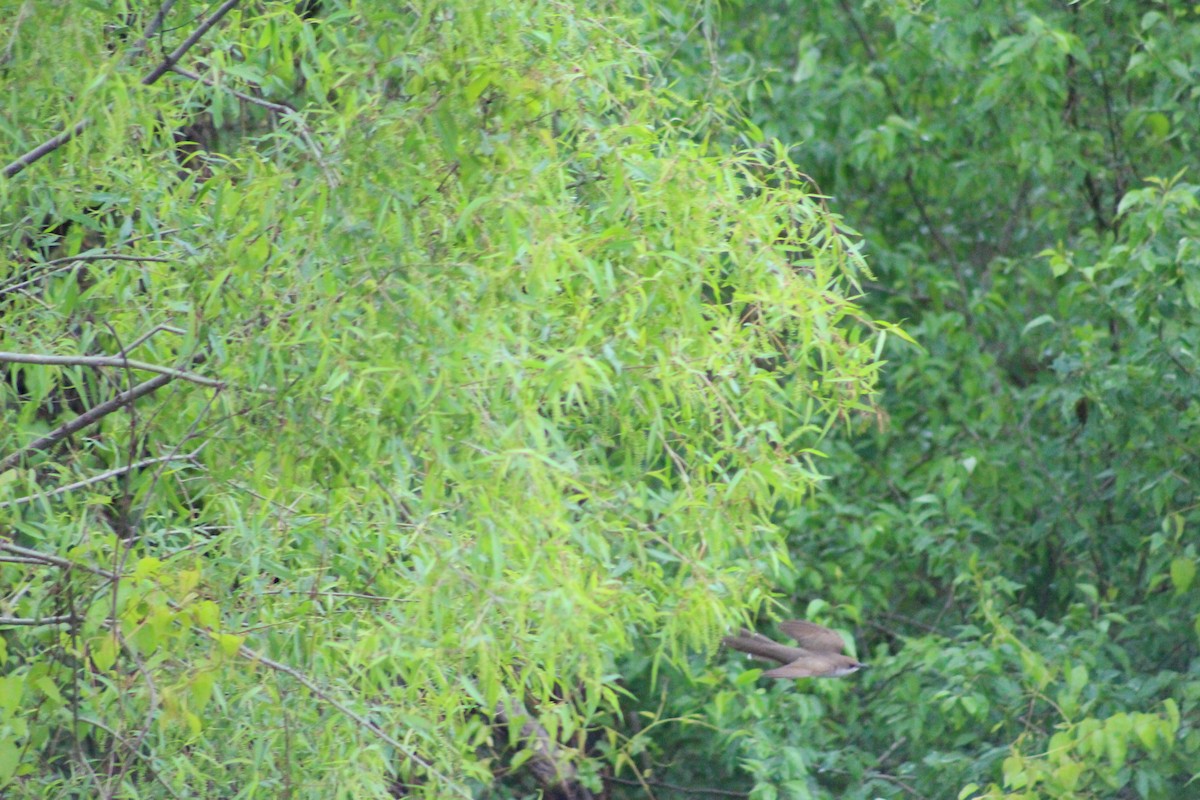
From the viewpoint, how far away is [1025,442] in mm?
4645

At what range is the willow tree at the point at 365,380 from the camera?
2.10 meters

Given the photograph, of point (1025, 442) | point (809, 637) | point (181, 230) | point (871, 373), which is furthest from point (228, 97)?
point (1025, 442)

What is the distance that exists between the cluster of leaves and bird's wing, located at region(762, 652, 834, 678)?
14.4 inches

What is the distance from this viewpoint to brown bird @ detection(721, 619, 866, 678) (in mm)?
3432

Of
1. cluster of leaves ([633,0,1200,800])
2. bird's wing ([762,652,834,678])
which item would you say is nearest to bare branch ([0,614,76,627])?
bird's wing ([762,652,834,678])

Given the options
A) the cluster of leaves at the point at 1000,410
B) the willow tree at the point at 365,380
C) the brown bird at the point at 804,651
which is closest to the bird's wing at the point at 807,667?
the brown bird at the point at 804,651

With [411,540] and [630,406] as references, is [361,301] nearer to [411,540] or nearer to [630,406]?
[411,540]

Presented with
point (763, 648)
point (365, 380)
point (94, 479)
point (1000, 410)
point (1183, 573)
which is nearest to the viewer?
point (365, 380)

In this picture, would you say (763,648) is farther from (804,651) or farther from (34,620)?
(34,620)

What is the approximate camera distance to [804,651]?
357 centimetres

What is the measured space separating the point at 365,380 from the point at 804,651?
6.08ft

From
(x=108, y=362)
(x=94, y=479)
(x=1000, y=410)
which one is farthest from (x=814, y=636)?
(x=108, y=362)

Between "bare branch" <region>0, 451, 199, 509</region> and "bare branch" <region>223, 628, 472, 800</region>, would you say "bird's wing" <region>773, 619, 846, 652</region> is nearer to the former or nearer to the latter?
"bare branch" <region>223, 628, 472, 800</region>

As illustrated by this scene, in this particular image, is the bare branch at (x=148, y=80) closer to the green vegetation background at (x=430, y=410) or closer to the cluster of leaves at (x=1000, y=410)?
the green vegetation background at (x=430, y=410)
